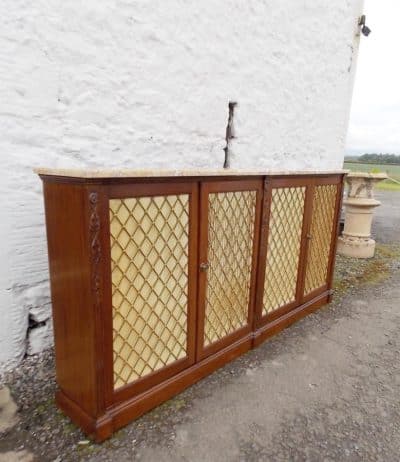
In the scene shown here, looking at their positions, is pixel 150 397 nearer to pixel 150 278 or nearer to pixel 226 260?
pixel 150 278

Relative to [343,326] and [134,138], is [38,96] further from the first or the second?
[343,326]

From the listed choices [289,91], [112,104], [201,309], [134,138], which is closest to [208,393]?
[201,309]

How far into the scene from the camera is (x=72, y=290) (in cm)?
188

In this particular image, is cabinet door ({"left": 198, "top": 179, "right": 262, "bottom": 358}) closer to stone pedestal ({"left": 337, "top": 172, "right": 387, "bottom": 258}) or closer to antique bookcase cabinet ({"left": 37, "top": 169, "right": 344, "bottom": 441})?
antique bookcase cabinet ({"left": 37, "top": 169, "right": 344, "bottom": 441})

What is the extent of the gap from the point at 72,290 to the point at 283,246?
6.04ft

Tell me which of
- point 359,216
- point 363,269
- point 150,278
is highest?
point 150,278

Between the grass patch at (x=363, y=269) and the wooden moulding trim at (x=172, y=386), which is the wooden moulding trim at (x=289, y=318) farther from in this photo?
the grass patch at (x=363, y=269)

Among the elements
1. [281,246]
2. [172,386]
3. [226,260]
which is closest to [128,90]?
[226,260]

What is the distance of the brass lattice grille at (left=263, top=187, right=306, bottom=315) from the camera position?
2.88m

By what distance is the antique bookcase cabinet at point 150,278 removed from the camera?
5.78ft

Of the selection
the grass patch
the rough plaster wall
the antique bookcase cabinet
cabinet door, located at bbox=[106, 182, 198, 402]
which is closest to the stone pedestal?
the grass patch

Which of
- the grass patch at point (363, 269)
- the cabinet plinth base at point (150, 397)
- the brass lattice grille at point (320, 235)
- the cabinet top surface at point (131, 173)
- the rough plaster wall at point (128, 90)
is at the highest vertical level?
the rough plaster wall at point (128, 90)

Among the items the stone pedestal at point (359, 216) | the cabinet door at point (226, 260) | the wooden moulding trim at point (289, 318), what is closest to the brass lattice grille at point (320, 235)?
the wooden moulding trim at point (289, 318)

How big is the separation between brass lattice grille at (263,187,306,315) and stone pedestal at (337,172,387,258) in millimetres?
2802
